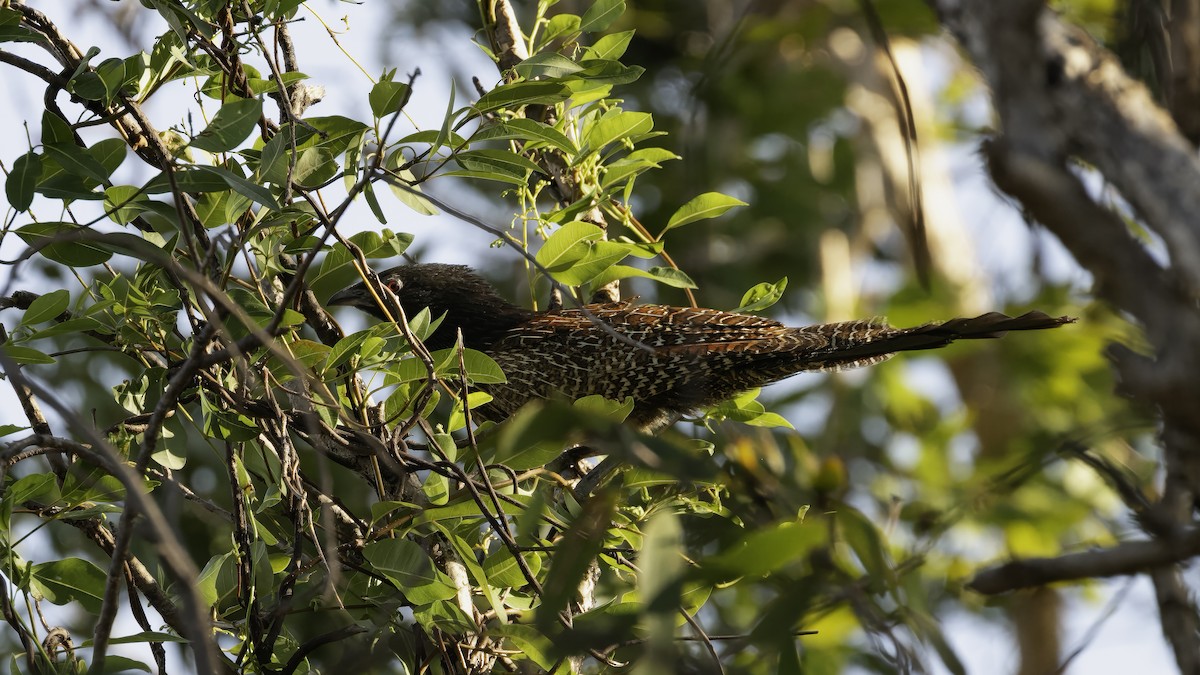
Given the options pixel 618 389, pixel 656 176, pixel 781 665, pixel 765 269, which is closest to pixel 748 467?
pixel 781 665

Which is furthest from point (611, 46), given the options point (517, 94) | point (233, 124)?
point (233, 124)

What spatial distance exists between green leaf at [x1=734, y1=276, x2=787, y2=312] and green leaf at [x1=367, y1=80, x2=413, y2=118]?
1315mm

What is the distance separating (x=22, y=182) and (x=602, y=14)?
1519 millimetres

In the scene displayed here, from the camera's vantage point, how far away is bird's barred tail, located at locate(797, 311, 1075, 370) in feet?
11.7

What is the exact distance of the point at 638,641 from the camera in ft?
8.25

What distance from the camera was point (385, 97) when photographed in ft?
8.61

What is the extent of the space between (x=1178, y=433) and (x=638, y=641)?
51.3 inches

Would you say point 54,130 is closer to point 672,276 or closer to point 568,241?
point 568,241

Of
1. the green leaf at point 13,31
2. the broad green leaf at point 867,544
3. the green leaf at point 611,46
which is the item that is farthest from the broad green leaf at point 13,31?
the broad green leaf at point 867,544

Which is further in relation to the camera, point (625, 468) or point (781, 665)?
point (625, 468)

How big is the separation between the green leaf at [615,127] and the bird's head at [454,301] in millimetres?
1892

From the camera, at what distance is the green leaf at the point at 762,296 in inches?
137

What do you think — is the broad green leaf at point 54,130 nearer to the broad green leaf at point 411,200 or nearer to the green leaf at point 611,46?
the broad green leaf at point 411,200

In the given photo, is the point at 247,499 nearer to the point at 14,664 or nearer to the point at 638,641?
the point at 14,664
